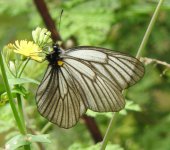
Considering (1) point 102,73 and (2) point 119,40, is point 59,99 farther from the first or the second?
(2) point 119,40

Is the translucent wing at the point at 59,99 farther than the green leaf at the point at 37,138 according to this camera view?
Yes

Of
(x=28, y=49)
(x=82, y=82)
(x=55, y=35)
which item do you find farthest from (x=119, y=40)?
(x=28, y=49)

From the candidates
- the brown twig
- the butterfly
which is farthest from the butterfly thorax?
the brown twig

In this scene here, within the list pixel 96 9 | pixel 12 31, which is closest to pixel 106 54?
pixel 96 9

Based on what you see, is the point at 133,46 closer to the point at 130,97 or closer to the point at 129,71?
the point at 130,97

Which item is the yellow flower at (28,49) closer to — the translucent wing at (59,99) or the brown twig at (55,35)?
the translucent wing at (59,99)

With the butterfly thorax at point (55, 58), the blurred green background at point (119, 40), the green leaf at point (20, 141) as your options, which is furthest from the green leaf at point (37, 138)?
the blurred green background at point (119, 40)
